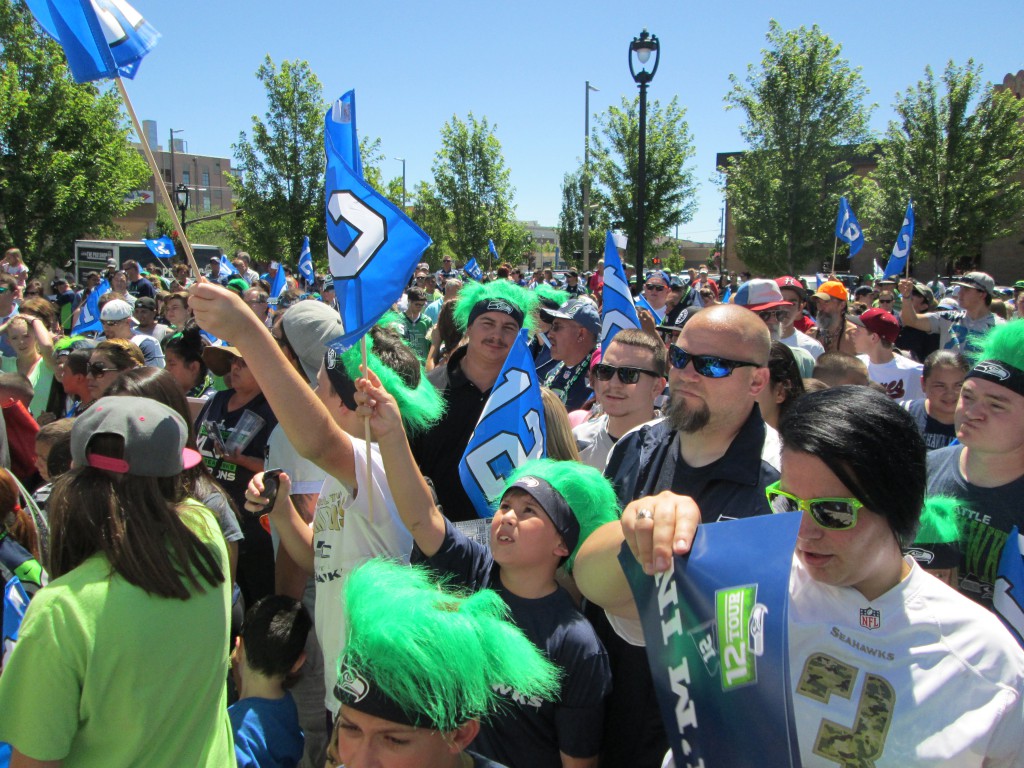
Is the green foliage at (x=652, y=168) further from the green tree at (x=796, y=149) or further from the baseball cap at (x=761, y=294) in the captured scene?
the baseball cap at (x=761, y=294)

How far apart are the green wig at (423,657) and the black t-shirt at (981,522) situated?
1.42m

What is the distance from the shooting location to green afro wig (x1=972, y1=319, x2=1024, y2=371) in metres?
2.50

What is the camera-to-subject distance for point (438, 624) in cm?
156

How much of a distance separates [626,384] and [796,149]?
68.3ft

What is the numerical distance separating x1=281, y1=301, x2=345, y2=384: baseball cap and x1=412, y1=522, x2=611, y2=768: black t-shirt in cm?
142

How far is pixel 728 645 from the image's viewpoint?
1436mm

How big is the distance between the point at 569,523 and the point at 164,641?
122 centimetres

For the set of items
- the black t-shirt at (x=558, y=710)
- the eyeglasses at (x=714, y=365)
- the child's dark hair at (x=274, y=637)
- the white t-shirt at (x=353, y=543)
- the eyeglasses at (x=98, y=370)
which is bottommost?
the child's dark hair at (x=274, y=637)

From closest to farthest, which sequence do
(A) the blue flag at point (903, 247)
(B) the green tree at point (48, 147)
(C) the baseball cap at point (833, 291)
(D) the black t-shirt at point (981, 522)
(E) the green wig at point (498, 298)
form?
(D) the black t-shirt at point (981, 522), (E) the green wig at point (498, 298), (C) the baseball cap at point (833, 291), (A) the blue flag at point (903, 247), (B) the green tree at point (48, 147)

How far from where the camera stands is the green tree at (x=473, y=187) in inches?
1075

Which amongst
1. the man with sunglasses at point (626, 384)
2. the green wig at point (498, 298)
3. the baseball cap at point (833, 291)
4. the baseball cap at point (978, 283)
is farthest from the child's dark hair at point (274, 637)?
the baseball cap at point (978, 283)

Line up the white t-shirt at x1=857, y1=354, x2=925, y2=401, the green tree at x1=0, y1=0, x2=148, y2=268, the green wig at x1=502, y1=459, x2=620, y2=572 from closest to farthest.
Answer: the green wig at x1=502, y1=459, x2=620, y2=572
the white t-shirt at x1=857, y1=354, x2=925, y2=401
the green tree at x1=0, y1=0, x2=148, y2=268

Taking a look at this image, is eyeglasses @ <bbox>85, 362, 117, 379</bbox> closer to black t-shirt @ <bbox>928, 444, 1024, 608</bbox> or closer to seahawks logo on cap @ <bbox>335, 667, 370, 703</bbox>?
seahawks logo on cap @ <bbox>335, 667, 370, 703</bbox>

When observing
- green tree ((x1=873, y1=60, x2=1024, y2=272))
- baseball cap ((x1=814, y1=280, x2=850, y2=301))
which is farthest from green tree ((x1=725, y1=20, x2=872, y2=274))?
baseball cap ((x1=814, y1=280, x2=850, y2=301))
